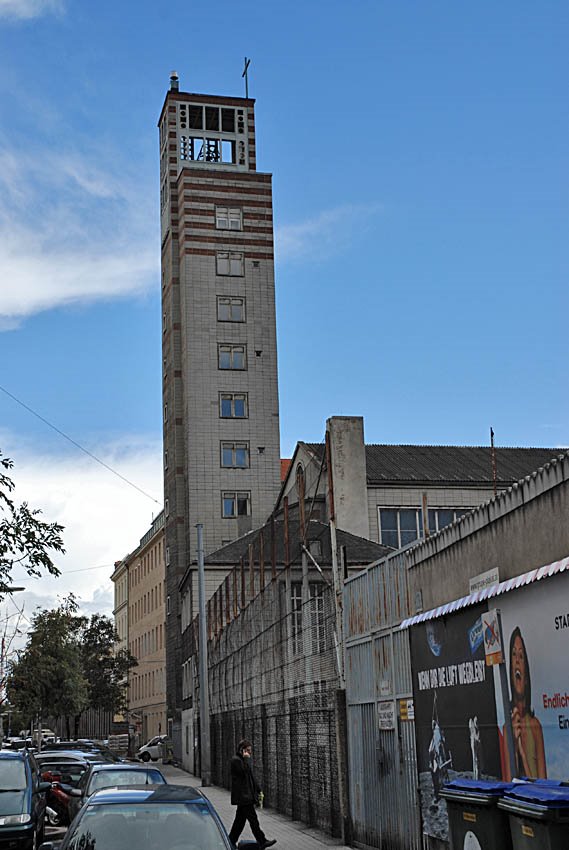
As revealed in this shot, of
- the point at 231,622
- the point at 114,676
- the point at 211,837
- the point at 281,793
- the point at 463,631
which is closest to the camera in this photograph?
the point at 211,837

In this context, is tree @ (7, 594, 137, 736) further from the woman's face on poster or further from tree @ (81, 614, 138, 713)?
the woman's face on poster

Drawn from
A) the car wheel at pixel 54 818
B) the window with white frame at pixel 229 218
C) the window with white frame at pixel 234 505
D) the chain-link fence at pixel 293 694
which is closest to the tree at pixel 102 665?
the window with white frame at pixel 234 505

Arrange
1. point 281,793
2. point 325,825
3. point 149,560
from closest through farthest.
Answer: point 325,825, point 281,793, point 149,560

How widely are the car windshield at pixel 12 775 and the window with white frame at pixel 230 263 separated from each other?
51880 mm

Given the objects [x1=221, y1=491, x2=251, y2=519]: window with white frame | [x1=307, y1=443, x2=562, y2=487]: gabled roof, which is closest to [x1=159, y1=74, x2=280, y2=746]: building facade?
[x1=221, y1=491, x2=251, y2=519]: window with white frame

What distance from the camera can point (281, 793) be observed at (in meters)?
24.4

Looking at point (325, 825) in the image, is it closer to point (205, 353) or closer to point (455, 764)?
point (455, 764)

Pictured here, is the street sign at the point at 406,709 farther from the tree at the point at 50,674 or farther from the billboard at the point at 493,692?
the tree at the point at 50,674

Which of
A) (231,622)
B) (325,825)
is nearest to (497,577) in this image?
(325,825)

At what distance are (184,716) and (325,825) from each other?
133 feet

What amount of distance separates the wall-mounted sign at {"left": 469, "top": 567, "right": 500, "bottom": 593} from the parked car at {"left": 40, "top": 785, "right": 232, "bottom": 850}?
3999 millimetres

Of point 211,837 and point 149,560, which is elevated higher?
point 149,560

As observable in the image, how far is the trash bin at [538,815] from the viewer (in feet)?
23.3

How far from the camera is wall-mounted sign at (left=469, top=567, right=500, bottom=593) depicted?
11.7m
